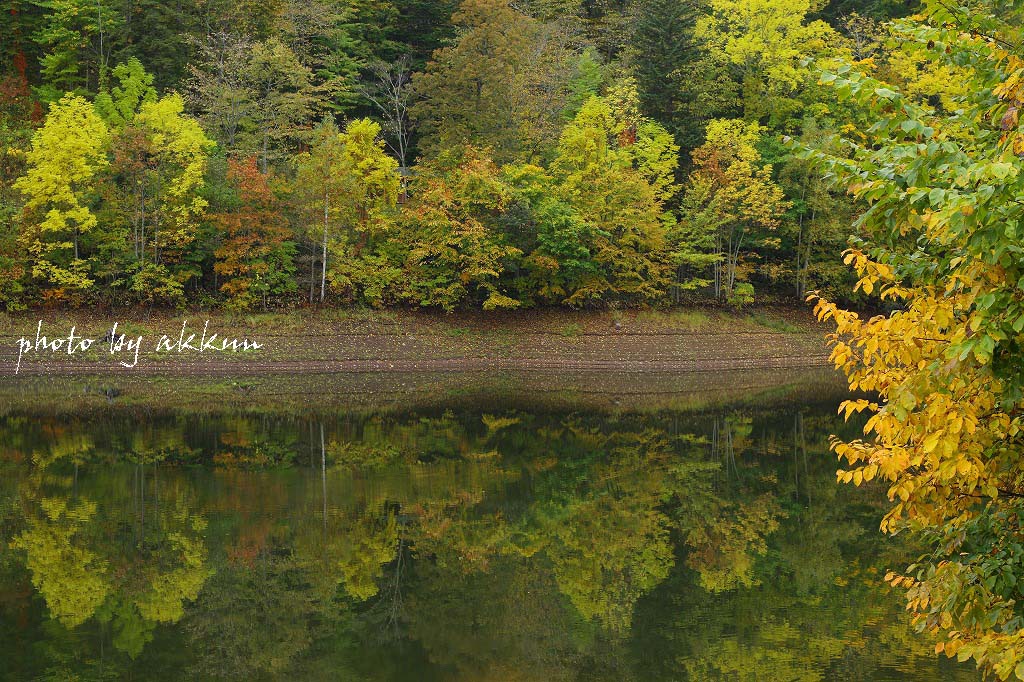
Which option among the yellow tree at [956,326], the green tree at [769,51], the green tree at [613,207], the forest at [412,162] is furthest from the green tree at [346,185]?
the yellow tree at [956,326]

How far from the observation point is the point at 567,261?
4738 centimetres

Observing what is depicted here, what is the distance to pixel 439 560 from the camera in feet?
53.2

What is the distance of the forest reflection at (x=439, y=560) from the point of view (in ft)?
40.2

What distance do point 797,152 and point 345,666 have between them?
27.8 ft

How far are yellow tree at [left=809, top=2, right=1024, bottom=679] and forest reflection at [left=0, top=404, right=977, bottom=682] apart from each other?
5.92m

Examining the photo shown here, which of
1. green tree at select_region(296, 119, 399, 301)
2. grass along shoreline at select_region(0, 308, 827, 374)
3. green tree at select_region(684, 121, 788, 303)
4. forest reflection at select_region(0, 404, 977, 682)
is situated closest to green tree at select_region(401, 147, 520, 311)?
grass along shoreline at select_region(0, 308, 827, 374)

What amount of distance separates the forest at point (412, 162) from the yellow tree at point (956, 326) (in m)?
35.6

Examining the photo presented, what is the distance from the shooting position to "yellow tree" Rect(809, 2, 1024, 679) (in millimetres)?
5219

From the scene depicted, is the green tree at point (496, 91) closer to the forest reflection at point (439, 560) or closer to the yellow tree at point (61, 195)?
the yellow tree at point (61, 195)

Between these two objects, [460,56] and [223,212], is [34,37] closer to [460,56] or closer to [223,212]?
[223,212]

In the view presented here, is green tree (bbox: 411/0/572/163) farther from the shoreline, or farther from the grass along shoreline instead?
the shoreline

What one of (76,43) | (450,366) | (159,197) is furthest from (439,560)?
(76,43)

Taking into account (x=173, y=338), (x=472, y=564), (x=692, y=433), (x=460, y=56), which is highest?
(x=460, y=56)

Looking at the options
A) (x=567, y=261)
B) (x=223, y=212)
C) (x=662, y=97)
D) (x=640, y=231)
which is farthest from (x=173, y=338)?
(x=662, y=97)
